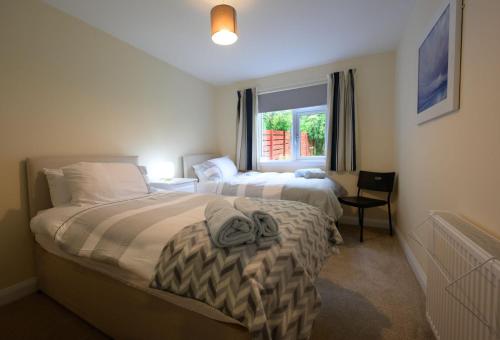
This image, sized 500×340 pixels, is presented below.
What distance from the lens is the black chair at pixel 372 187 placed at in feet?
8.87

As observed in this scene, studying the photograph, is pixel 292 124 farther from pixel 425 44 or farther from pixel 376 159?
pixel 425 44

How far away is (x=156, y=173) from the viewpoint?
3.05 meters

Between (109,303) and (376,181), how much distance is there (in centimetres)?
313

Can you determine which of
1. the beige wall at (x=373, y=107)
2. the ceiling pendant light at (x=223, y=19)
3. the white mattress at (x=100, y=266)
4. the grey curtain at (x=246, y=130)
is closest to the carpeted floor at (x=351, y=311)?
the white mattress at (x=100, y=266)

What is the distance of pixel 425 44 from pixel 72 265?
10.0ft

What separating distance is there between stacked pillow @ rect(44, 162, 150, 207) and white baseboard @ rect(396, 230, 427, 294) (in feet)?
8.36

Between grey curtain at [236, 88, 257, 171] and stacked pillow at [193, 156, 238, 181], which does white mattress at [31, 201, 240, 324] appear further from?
grey curtain at [236, 88, 257, 171]

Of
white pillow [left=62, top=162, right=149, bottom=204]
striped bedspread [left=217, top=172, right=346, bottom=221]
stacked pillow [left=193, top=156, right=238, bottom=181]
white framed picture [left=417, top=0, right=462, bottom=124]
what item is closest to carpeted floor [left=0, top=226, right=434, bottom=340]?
striped bedspread [left=217, top=172, right=346, bottom=221]

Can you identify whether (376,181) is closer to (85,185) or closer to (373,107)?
(373,107)

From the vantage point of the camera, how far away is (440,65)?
1428mm

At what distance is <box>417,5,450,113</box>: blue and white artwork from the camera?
4.45 ft

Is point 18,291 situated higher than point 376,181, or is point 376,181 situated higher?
point 376,181

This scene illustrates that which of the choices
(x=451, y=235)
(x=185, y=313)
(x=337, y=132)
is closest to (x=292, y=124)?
(x=337, y=132)

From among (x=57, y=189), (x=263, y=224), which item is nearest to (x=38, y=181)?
(x=57, y=189)
